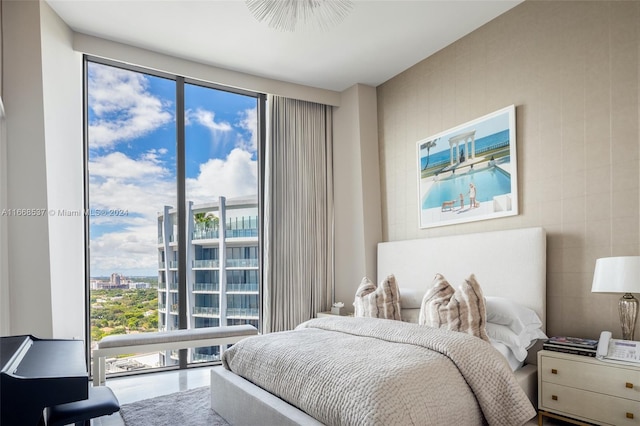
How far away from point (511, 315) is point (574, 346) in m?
0.37

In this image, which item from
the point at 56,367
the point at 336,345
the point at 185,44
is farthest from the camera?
the point at 185,44

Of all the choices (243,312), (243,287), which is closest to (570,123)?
(243,287)

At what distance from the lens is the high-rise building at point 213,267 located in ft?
13.9

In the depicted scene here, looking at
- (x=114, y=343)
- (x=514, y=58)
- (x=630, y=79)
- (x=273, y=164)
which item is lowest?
(x=114, y=343)

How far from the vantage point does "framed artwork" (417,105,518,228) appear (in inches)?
135

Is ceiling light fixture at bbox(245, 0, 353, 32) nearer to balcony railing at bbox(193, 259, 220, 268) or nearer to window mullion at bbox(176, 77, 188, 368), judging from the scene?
window mullion at bbox(176, 77, 188, 368)

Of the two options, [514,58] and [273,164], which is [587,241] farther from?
[273,164]

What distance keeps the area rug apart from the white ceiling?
279cm

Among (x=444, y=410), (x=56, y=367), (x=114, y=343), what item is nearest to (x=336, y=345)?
(x=444, y=410)

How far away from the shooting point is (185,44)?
3.88m

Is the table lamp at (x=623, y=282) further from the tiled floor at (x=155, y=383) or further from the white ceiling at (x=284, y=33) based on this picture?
the tiled floor at (x=155, y=383)

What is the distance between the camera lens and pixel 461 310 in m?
2.76

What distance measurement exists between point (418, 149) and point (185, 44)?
7.35ft

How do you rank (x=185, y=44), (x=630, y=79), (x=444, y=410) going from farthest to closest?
(x=185, y=44) < (x=630, y=79) < (x=444, y=410)
